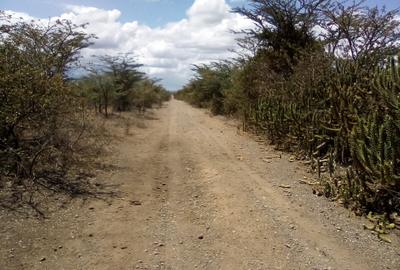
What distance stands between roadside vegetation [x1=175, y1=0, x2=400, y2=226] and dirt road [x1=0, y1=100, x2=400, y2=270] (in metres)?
0.68

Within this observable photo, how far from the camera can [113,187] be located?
8.56 m

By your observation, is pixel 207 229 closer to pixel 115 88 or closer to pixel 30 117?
pixel 30 117

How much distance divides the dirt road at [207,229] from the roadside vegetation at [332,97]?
0.68m

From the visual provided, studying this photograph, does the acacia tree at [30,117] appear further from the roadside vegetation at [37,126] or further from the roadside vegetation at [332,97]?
the roadside vegetation at [332,97]

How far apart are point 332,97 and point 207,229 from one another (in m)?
4.98

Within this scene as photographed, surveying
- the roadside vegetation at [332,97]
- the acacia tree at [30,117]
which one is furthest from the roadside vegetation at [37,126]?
the roadside vegetation at [332,97]

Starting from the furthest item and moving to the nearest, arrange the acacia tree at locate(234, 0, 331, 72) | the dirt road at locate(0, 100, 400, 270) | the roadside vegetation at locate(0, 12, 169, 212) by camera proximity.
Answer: the acacia tree at locate(234, 0, 331, 72) → the roadside vegetation at locate(0, 12, 169, 212) → the dirt road at locate(0, 100, 400, 270)

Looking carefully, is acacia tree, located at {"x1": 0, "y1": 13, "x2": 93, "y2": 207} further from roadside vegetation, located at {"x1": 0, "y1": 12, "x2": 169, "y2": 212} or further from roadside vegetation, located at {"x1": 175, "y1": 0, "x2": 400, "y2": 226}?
roadside vegetation, located at {"x1": 175, "y1": 0, "x2": 400, "y2": 226}

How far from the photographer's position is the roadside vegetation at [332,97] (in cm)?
706

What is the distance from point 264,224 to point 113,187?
10.5 feet

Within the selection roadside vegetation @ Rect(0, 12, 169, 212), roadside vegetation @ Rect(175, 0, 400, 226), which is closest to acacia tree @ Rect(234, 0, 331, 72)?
roadside vegetation @ Rect(175, 0, 400, 226)

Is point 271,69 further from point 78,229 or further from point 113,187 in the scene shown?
point 78,229

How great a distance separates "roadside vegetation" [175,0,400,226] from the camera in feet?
23.2

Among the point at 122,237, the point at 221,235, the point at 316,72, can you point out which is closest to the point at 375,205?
the point at 221,235
